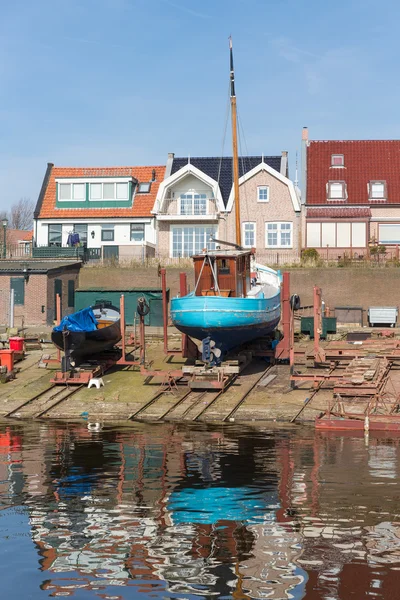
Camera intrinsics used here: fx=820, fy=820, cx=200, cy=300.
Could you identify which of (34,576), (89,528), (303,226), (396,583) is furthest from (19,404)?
(303,226)

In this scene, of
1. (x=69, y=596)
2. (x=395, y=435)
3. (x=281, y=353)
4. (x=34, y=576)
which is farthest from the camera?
(x=281, y=353)

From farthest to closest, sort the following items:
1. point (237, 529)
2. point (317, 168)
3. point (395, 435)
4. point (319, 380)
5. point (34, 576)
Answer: point (317, 168) → point (319, 380) → point (395, 435) → point (237, 529) → point (34, 576)

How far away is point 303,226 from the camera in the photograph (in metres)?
52.3

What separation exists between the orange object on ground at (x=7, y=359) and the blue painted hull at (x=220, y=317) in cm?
657

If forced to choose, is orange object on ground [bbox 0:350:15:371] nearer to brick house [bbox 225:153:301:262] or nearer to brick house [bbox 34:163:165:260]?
brick house [bbox 34:163:165:260]

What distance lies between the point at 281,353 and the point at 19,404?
9965mm

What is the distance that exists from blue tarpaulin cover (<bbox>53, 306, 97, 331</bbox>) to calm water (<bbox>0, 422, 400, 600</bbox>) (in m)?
8.05

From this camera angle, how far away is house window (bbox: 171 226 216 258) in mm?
53188

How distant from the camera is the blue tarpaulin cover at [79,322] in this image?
3079cm

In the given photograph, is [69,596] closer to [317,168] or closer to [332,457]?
[332,457]

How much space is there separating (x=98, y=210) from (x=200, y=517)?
139 feet

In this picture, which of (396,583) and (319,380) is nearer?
(396,583)

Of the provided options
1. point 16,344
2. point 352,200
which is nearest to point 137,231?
point 352,200

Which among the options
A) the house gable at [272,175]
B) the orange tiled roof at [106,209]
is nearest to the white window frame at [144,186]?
the orange tiled roof at [106,209]
